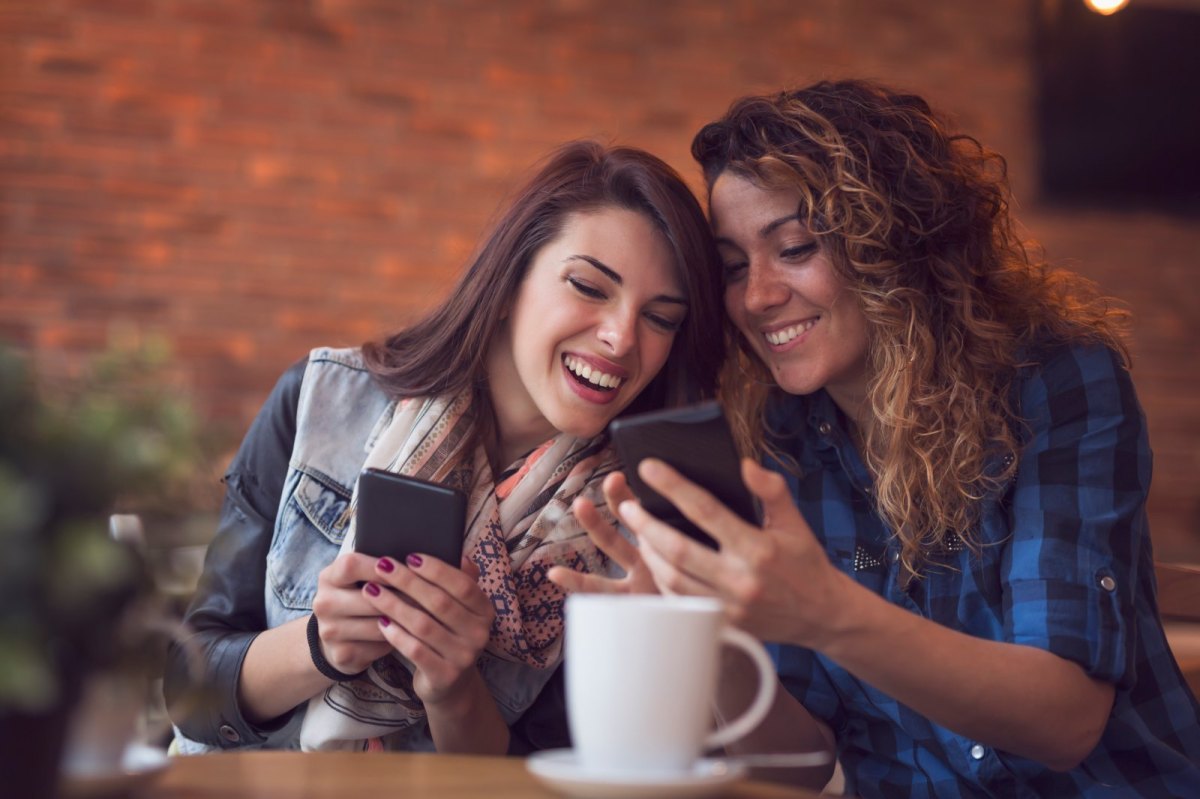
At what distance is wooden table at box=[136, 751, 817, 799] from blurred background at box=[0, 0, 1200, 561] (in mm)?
2935

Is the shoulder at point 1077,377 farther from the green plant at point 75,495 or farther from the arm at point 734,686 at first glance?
the green plant at point 75,495

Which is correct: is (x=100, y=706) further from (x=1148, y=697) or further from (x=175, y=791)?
(x=1148, y=697)

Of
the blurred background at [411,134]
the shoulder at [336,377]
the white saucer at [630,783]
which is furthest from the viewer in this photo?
the blurred background at [411,134]

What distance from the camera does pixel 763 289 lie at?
64.5 inches

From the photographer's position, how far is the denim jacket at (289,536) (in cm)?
160

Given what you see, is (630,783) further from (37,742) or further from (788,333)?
(788,333)

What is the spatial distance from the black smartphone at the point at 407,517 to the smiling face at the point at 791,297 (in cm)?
57

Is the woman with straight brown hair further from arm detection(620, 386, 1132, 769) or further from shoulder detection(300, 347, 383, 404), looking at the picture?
arm detection(620, 386, 1132, 769)

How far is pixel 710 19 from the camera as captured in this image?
14.7 ft

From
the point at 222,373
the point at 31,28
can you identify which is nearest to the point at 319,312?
the point at 222,373

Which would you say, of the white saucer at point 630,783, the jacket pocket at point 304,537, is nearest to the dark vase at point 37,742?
the white saucer at point 630,783

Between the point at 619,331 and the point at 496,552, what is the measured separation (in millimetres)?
353

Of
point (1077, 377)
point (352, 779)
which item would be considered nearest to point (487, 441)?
point (1077, 377)

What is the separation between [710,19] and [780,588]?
151 inches
